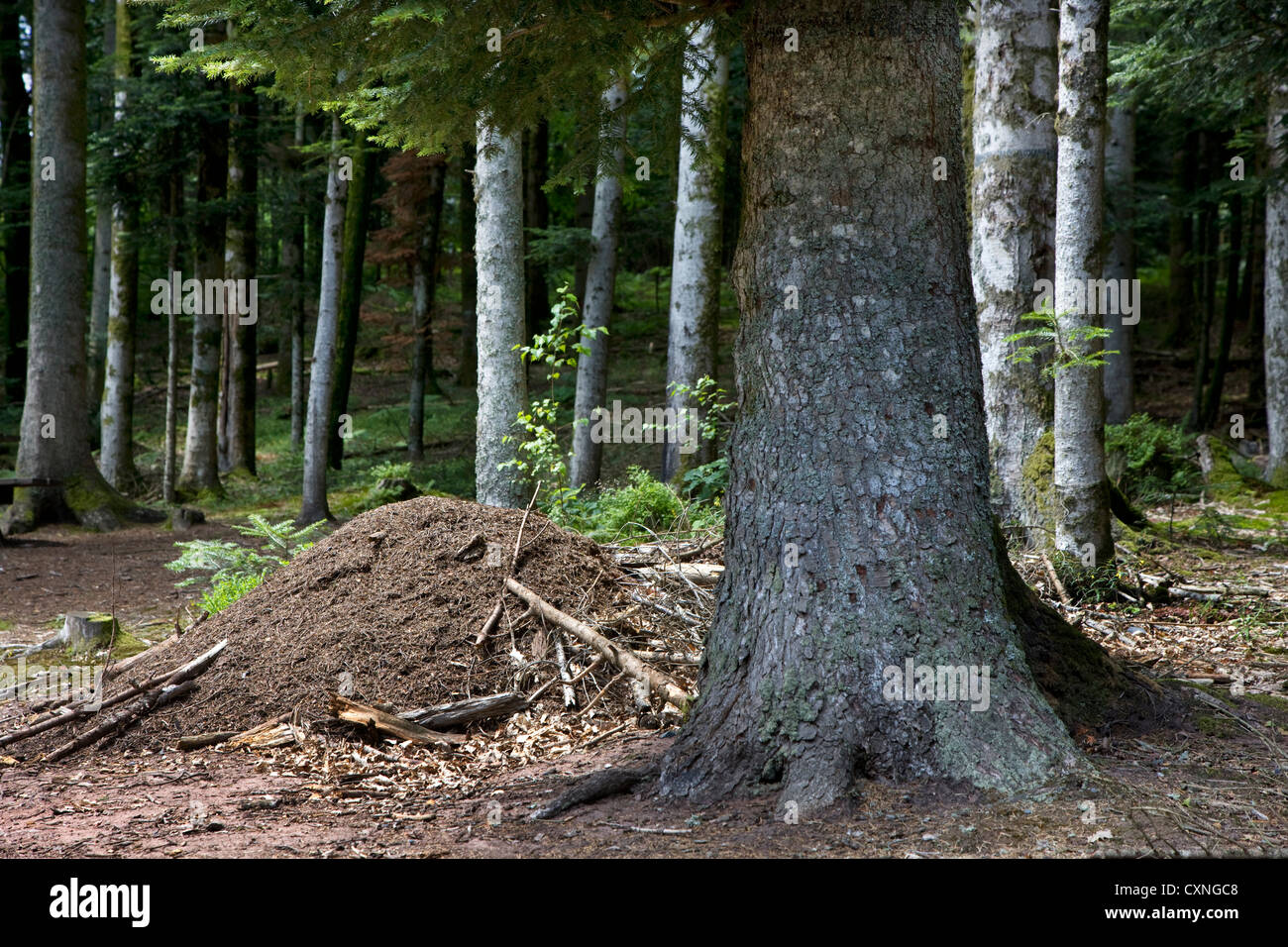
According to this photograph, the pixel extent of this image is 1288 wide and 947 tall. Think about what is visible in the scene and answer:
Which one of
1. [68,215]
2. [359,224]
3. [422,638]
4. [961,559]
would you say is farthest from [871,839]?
[359,224]

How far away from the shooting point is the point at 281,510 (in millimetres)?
15727

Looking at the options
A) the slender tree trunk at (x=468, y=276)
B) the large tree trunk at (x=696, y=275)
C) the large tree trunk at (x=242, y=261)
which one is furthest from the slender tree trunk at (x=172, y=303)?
the large tree trunk at (x=696, y=275)

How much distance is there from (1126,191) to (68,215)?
1638 centimetres

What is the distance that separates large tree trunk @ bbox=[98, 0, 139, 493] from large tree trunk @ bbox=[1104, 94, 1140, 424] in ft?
53.0

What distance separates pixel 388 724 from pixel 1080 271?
19.5 ft

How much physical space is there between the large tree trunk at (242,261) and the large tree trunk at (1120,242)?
14213mm

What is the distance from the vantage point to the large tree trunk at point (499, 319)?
900 cm

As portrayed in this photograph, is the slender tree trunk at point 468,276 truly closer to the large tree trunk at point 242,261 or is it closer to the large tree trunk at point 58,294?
the large tree trunk at point 242,261

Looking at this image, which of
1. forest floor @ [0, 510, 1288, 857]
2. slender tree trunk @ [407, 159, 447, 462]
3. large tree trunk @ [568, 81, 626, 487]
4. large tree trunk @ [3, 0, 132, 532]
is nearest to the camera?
forest floor @ [0, 510, 1288, 857]

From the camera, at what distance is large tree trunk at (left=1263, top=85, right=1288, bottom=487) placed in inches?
516

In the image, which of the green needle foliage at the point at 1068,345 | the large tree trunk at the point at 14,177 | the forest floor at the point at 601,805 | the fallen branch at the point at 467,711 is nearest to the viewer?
the forest floor at the point at 601,805

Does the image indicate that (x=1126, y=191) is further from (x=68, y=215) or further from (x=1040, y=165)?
(x=68, y=215)

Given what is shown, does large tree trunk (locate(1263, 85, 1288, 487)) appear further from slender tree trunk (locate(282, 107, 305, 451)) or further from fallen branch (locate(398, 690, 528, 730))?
slender tree trunk (locate(282, 107, 305, 451))

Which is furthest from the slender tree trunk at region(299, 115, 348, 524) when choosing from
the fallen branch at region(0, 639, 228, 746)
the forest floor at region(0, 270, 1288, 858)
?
the fallen branch at region(0, 639, 228, 746)
